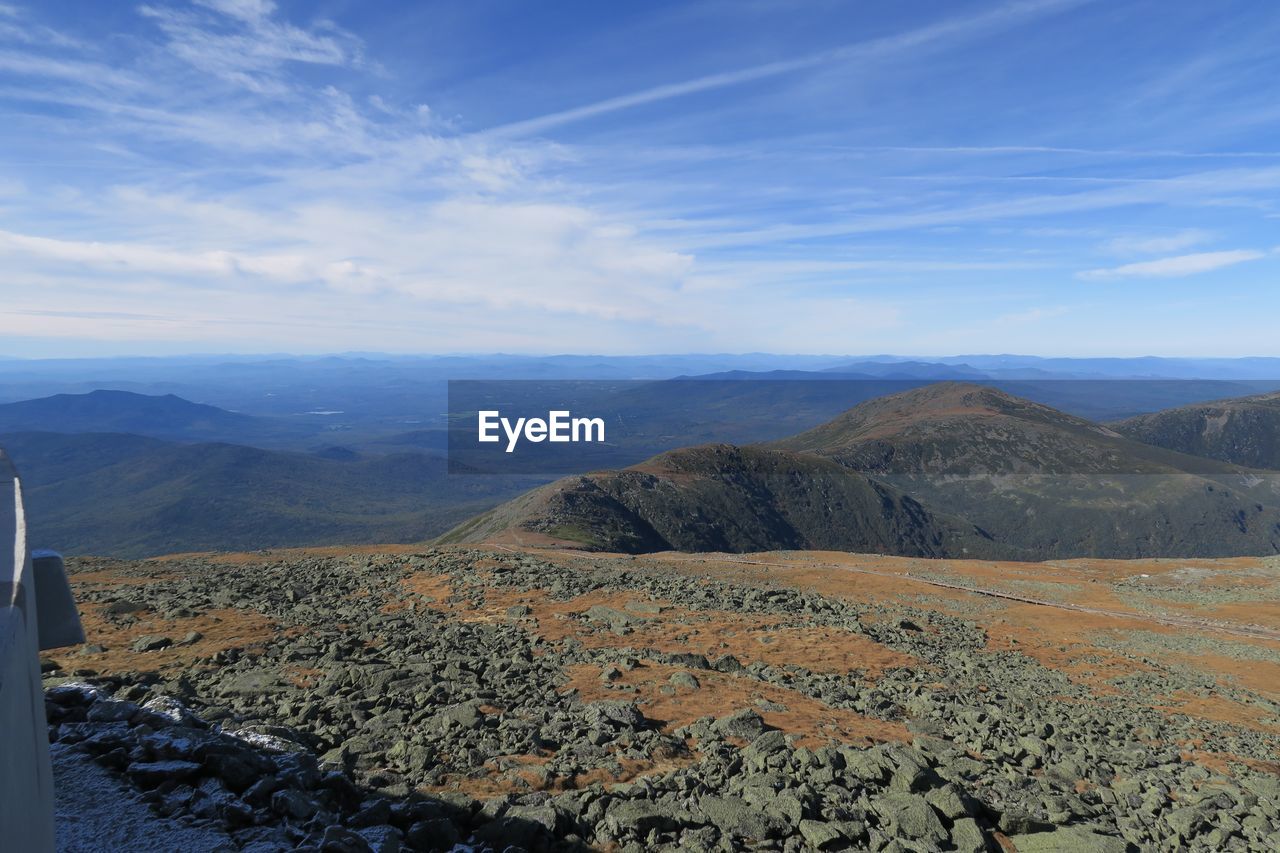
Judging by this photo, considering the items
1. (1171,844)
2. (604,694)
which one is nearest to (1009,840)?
(1171,844)

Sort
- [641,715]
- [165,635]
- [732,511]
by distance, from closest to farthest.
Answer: [641,715], [165,635], [732,511]

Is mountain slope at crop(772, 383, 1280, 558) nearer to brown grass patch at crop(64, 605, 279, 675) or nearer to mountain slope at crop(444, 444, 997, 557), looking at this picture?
A: mountain slope at crop(444, 444, 997, 557)

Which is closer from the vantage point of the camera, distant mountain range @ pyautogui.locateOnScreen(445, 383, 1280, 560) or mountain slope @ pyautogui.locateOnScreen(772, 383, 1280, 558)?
distant mountain range @ pyautogui.locateOnScreen(445, 383, 1280, 560)

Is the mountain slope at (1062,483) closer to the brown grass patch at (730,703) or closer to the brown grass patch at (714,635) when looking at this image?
the brown grass patch at (714,635)

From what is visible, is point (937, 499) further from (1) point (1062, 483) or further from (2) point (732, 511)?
(2) point (732, 511)

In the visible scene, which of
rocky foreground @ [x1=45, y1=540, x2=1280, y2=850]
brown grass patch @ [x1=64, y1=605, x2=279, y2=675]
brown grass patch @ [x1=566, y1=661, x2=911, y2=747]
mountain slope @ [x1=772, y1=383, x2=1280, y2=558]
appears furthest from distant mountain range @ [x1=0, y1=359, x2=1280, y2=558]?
brown grass patch @ [x1=566, y1=661, x2=911, y2=747]

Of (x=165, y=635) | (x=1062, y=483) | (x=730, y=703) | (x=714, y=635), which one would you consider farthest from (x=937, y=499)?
(x=165, y=635)
